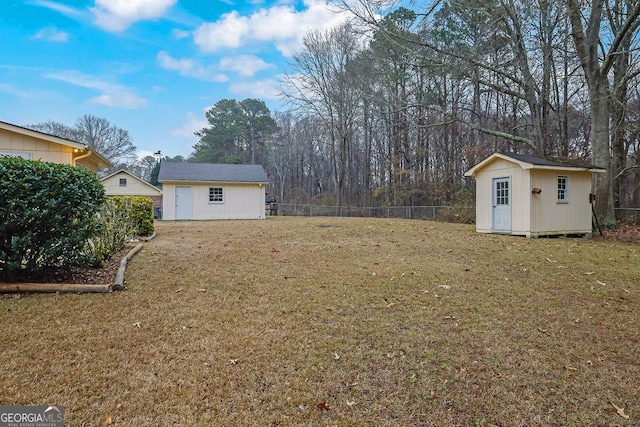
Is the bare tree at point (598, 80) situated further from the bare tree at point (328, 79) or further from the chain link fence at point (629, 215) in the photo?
the bare tree at point (328, 79)

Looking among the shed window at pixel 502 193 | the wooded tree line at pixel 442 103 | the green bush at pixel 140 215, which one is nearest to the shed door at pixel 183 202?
the green bush at pixel 140 215

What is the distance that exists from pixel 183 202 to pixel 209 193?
57.5 inches

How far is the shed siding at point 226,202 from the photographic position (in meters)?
18.6

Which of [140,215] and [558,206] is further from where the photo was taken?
[558,206]

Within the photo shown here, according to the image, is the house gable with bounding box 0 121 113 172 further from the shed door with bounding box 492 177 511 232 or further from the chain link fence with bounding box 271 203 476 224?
the chain link fence with bounding box 271 203 476 224

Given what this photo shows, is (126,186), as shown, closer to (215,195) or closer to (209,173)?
(209,173)

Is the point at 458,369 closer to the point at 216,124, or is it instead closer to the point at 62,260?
the point at 62,260

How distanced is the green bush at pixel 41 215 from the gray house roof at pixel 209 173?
14.7 meters

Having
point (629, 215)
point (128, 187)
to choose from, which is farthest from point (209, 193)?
point (629, 215)

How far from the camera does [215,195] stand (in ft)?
63.3

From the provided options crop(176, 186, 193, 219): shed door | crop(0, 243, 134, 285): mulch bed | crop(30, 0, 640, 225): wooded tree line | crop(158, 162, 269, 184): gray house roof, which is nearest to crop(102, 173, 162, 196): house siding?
crop(158, 162, 269, 184): gray house roof

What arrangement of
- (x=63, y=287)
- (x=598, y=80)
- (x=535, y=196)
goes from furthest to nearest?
(x=598, y=80) < (x=535, y=196) < (x=63, y=287)

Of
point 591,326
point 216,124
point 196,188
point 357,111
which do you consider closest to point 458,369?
point 591,326

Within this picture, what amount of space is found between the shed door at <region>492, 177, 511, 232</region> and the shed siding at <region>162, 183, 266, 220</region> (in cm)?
1252
